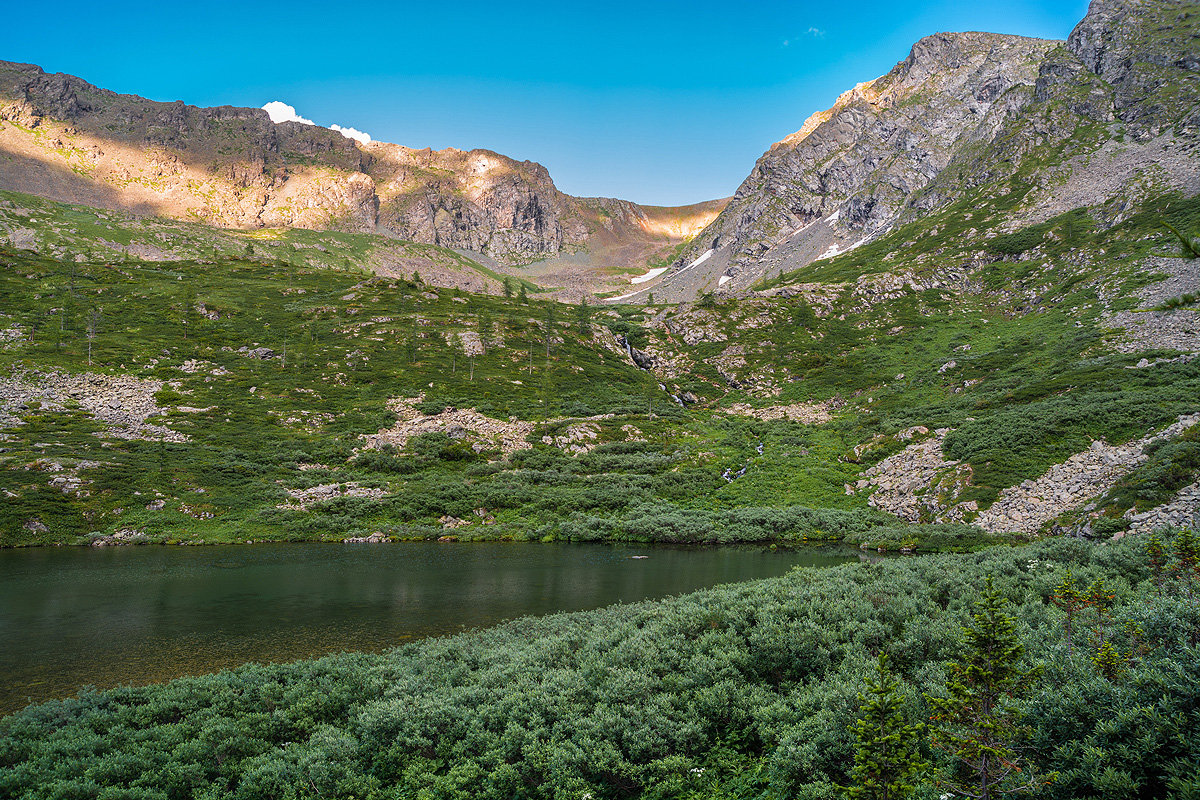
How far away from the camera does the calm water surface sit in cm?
2436

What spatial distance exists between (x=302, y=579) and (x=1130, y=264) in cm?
13507

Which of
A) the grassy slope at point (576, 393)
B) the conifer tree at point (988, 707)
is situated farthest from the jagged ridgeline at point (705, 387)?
the conifer tree at point (988, 707)

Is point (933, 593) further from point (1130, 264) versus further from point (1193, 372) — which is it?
point (1130, 264)

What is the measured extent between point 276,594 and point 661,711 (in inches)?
1235

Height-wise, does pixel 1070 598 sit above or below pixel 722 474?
above

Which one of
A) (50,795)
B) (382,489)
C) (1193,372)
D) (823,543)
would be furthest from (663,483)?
(50,795)

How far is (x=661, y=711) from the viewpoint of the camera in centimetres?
1319

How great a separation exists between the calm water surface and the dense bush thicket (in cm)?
916

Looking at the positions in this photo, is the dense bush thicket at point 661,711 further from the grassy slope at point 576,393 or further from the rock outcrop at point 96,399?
the rock outcrop at point 96,399

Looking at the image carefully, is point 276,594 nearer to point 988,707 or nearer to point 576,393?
point 988,707

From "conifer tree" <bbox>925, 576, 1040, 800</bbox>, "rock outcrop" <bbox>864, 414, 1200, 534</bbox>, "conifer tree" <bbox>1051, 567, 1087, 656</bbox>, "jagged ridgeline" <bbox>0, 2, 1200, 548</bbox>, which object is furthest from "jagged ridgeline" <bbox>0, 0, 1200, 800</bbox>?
"jagged ridgeline" <bbox>0, 2, 1200, 548</bbox>

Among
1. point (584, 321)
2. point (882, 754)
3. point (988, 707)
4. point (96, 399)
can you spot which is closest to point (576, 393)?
point (584, 321)

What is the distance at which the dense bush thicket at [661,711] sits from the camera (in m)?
7.70

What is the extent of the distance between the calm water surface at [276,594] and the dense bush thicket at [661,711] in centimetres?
916
